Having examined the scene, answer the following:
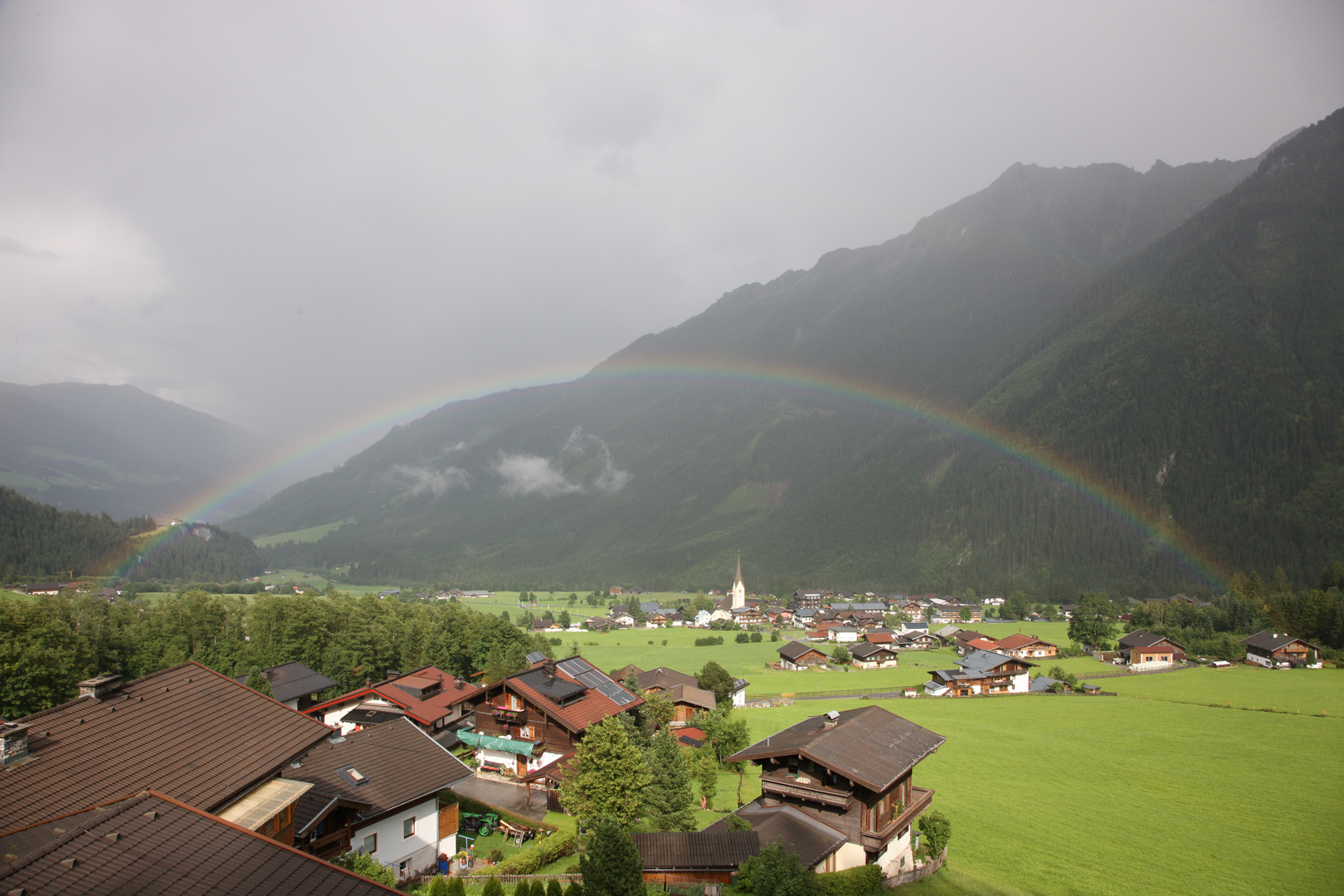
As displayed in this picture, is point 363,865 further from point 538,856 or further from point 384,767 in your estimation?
point 538,856

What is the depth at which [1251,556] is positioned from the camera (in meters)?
122

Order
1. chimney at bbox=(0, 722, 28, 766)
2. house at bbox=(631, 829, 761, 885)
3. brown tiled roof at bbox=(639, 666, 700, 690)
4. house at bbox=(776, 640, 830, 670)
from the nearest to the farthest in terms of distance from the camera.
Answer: chimney at bbox=(0, 722, 28, 766)
house at bbox=(631, 829, 761, 885)
brown tiled roof at bbox=(639, 666, 700, 690)
house at bbox=(776, 640, 830, 670)

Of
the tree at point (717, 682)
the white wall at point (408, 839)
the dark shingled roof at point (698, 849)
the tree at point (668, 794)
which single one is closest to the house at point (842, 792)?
the dark shingled roof at point (698, 849)

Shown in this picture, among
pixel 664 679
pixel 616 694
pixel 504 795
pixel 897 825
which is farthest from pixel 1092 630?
pixel 504 795

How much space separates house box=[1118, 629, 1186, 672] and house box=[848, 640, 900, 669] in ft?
73.5

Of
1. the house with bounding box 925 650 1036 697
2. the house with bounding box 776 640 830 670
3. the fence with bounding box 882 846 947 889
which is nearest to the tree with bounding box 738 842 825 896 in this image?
the fence with bounding box 882 846 947 889

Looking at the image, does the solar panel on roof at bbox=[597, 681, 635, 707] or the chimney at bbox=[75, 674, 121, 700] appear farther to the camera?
the solar panel on roof at bbox=[597, 681, 635, 707]

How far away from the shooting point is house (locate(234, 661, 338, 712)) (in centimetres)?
3835

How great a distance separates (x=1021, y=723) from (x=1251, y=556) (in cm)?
11352

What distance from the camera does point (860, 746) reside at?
20.5 meters

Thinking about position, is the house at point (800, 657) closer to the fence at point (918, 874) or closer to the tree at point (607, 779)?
the fence at point (918, 874)

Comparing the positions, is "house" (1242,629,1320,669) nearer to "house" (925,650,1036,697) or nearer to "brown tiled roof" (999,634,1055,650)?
"brown tiled roof" (999,634,1055,650)

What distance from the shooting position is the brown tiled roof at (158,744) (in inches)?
443

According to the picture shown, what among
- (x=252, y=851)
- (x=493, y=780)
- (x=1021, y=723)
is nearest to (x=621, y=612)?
(x=1021, y=723)
